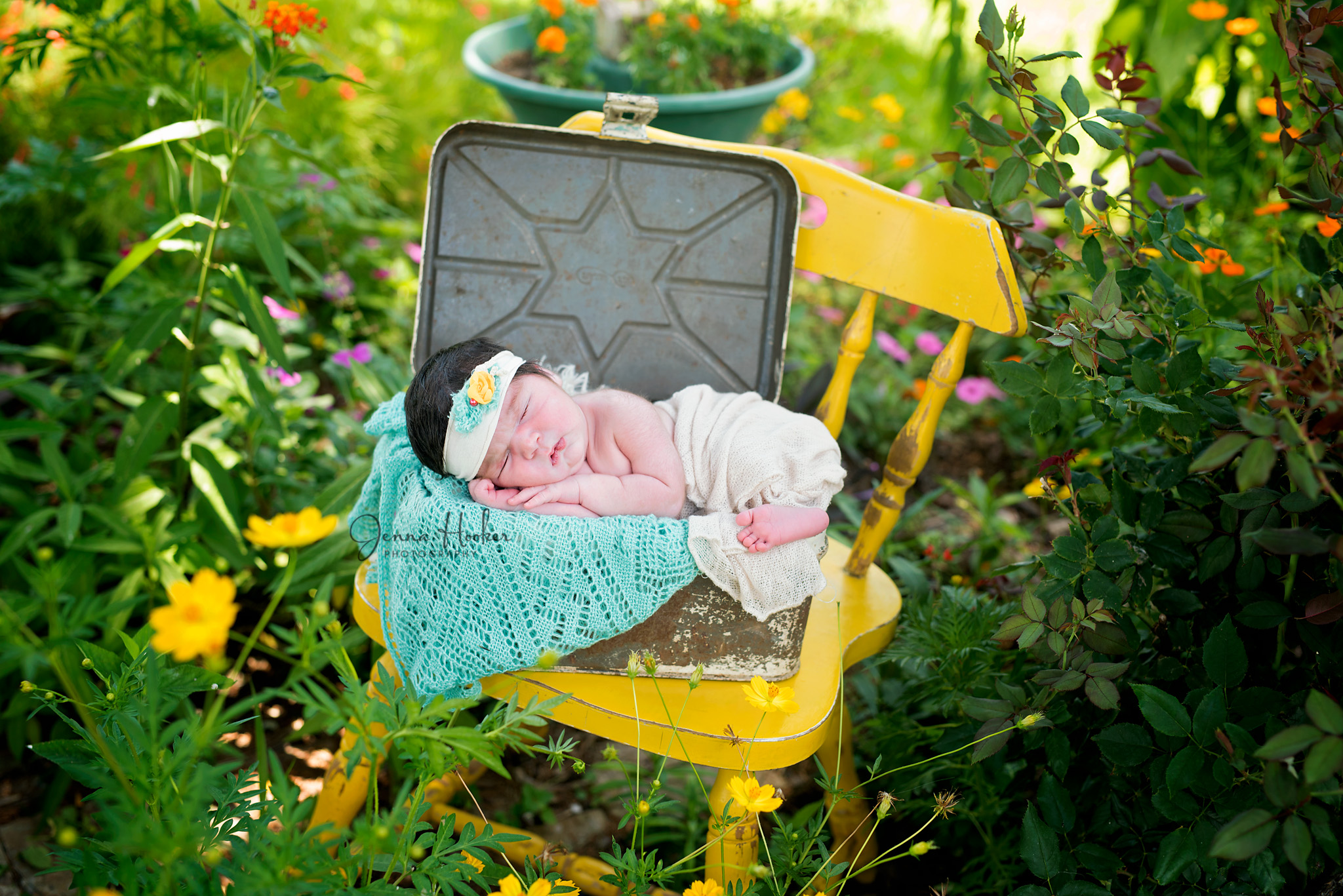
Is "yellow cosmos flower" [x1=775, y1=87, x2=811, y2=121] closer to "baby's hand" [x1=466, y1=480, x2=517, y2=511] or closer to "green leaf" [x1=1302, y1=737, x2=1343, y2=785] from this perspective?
"baby's hand" [x1=466, y1=480, x2=517, y2=511]

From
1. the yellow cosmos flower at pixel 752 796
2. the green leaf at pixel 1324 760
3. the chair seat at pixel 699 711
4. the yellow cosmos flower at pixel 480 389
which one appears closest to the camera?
the green leaf at pixel 1324 760

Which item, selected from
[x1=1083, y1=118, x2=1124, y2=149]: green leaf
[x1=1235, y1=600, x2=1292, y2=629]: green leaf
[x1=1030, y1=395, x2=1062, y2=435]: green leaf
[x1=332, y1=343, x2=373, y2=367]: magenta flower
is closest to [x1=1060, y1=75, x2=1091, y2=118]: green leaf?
[x1=1083, y1=118, x2=1124, y2=149]: green leaf

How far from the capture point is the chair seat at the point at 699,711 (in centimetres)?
118

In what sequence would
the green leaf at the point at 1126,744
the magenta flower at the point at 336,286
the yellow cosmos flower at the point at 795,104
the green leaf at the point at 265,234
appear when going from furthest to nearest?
1. the yellow cosmos flower at the point at 795,104
2. the magenta flower at the point at 336,286
3. the green leaf at the point at 265,234
4. the green leaf at the point at 1126,744

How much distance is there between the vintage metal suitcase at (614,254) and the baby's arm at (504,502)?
33cm

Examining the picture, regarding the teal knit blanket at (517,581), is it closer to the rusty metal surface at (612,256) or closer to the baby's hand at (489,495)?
the baby's hand at (489,495)

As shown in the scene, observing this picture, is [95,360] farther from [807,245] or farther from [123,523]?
[807,245]

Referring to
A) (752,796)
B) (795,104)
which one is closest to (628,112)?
(752,796)

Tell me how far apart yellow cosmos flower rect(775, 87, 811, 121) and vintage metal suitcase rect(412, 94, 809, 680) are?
1.39 m

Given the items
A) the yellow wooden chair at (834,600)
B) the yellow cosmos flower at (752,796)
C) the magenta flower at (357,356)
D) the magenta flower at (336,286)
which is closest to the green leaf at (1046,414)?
the yellow wooden chair at (834,600)

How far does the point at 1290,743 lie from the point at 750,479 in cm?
71

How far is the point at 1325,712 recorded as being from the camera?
31.1 inches

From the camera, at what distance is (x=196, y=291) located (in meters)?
1.74

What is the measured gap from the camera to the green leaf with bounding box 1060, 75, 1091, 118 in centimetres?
118
